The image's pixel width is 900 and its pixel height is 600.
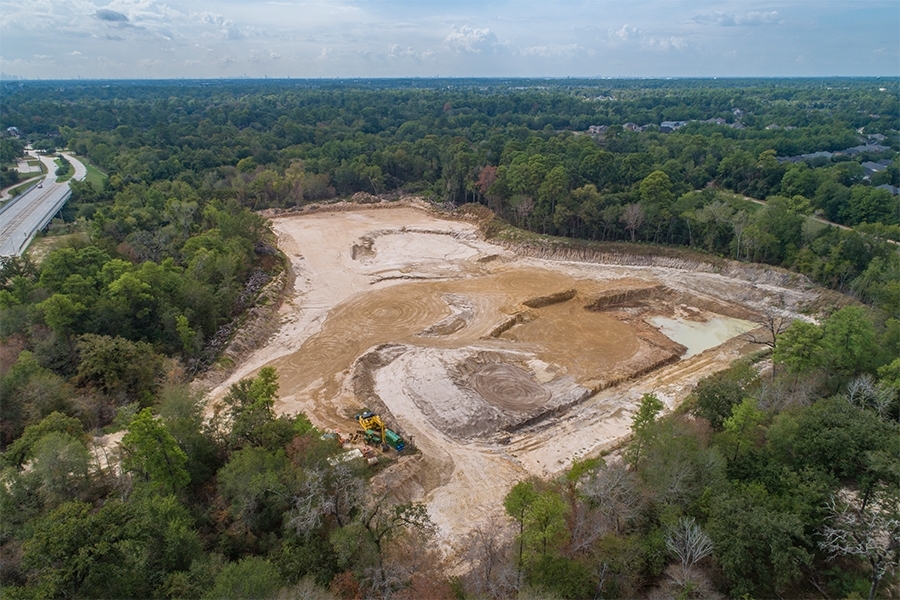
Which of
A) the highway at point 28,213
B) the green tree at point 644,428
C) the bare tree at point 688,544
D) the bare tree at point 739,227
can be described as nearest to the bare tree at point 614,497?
the bare tree at point 688,544

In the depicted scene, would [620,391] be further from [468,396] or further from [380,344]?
[380,344]

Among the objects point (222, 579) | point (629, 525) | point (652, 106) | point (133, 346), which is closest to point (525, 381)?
point (629, 525)

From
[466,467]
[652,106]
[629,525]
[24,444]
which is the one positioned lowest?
[466,467]

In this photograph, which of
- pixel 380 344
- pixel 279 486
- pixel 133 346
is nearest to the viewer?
pixel 279 486

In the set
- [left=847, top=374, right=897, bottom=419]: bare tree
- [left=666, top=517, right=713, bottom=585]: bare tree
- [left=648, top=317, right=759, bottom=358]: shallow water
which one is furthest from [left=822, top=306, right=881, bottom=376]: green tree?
[left=666, top=517, right=713, bottom=585]: bare tree

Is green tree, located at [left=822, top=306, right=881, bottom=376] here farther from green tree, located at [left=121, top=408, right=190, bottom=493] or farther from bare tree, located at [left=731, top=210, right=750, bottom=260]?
green tree, located at [left=121, top=408, right=190, bottom=493]

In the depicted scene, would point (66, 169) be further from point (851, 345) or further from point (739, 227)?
point (851, 345)
